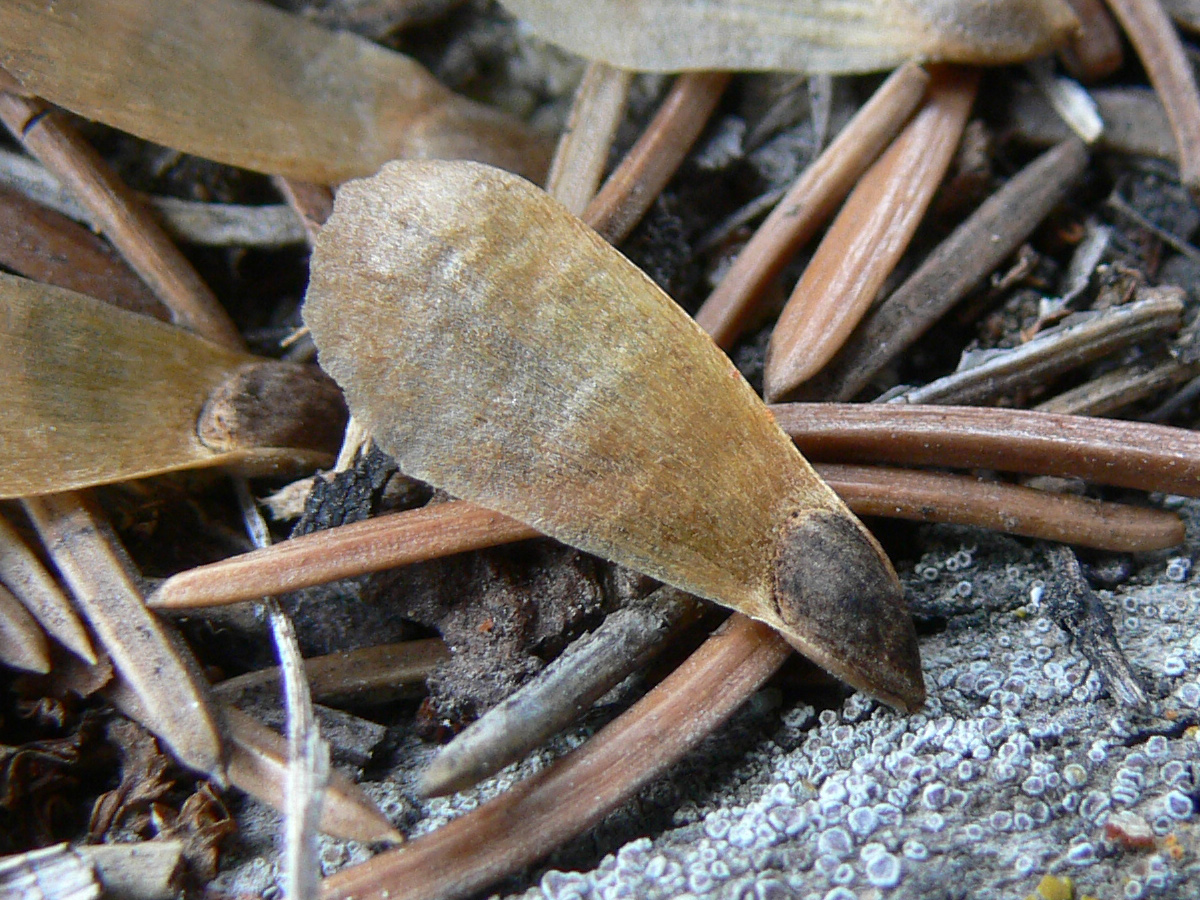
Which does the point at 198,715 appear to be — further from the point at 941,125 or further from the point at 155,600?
the point at 941,125

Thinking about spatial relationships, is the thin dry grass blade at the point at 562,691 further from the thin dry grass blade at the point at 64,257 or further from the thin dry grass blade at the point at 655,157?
the thin dry grass blade at the point at 64,257

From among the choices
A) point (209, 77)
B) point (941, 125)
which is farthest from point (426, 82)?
point (941, 125)

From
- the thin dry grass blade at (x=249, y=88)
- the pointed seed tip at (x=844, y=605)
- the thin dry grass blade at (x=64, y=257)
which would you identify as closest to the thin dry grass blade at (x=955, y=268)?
the pointed seed tip at (x=844, y=605)

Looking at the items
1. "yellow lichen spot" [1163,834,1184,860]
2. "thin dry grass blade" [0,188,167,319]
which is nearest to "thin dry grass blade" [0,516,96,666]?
"thin dry grass blade" [0,188,167,319]

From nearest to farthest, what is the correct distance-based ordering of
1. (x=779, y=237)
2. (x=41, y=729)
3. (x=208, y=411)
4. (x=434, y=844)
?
(x=434, y=844) < (x=41, y=729) < (x=208, y=411) < (x=779, y=237)

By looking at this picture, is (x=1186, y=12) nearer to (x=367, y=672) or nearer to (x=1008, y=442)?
(x=1008, y=442)

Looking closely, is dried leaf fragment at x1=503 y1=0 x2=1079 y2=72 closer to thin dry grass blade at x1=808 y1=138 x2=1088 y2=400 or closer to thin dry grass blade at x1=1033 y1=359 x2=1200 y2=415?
thin dry grass blade at x1=808 y1=138 x2=1088 y2=400

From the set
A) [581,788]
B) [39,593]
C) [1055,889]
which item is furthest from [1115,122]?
[39,593]
